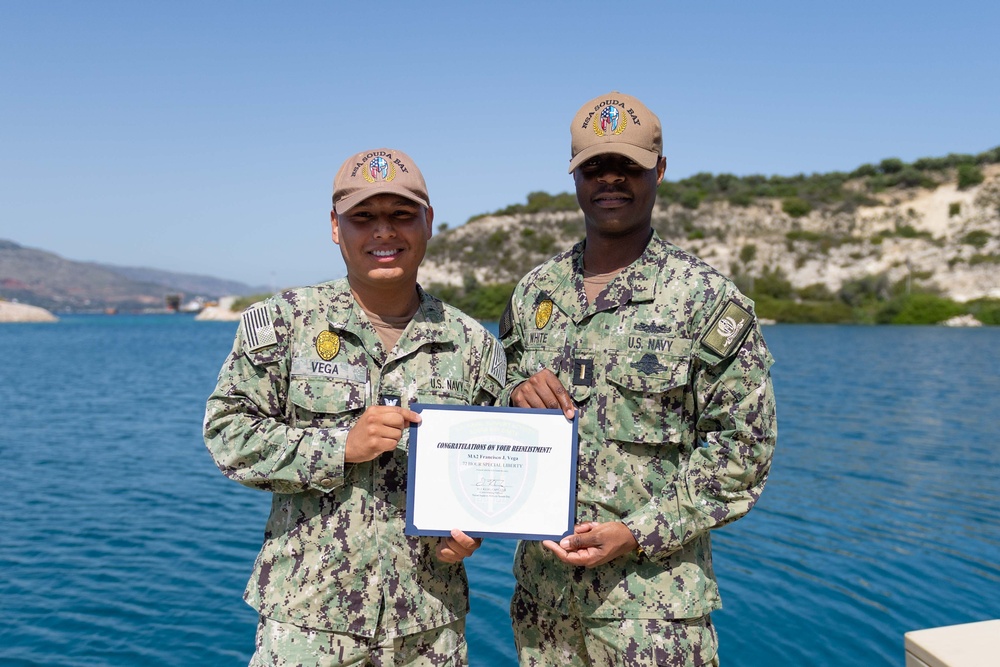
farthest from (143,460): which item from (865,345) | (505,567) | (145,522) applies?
(865,345)

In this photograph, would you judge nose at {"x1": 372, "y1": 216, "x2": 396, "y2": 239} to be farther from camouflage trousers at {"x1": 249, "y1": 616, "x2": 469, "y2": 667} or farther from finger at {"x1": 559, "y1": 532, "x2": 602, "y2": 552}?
camouflage trousers at {"x1": 249, "y1": 616, "x2": 469, "y2": 667}

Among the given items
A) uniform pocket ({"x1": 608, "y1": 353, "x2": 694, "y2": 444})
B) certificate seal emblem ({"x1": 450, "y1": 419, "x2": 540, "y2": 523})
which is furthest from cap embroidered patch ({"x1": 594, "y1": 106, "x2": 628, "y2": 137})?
certificate seal emblem ({"x1": 450, "y1": 419, "x2": 540, "y2": 523})

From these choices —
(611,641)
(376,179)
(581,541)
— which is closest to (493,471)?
(581,541)

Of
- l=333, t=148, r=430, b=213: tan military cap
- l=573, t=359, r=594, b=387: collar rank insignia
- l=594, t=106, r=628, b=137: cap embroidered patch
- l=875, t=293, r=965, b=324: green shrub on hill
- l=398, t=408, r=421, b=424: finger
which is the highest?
l=875, t=293, r=965, b=324: green shrub on hill

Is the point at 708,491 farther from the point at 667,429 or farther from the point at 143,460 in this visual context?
the point at 143,460

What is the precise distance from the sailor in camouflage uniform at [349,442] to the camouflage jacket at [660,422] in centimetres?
44

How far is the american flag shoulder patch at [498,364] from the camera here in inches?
107

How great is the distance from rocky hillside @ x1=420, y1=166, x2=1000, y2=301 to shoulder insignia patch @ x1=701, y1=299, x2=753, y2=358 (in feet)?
207

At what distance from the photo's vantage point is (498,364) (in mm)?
2764

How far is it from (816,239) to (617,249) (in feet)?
249

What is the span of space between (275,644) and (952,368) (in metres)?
30.0

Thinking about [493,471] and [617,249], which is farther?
[617,249]

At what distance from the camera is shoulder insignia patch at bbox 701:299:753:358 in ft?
8.13

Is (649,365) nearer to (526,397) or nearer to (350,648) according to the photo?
(526,397)
